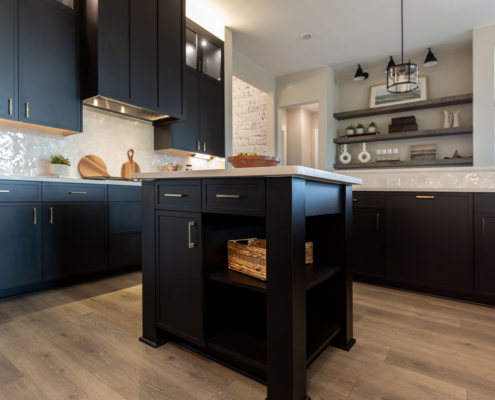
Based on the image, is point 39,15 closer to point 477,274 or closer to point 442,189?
point 442,189

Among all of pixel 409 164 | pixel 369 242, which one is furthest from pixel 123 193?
pixel 409 164

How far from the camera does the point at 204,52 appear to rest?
3.79m

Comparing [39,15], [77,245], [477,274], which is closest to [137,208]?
[77,245]

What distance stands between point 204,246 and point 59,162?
2.17 m

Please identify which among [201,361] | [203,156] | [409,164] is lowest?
[201,361]

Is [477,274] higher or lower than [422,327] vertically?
higher

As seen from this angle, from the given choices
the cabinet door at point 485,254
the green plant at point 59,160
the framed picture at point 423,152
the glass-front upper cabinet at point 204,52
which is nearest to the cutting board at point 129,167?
the green plant at point 59,160

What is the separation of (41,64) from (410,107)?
14.8ft

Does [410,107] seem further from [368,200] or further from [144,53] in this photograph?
[144,53]

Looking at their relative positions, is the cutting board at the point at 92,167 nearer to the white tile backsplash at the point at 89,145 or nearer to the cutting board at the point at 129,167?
the white tile backsplash at the point at 89,145

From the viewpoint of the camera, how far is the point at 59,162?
9.06 feet

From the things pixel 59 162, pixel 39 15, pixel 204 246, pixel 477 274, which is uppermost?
pixel 39 15

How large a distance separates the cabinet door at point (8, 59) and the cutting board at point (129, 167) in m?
1.23

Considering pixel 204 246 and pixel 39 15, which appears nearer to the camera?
pixel 204 246
